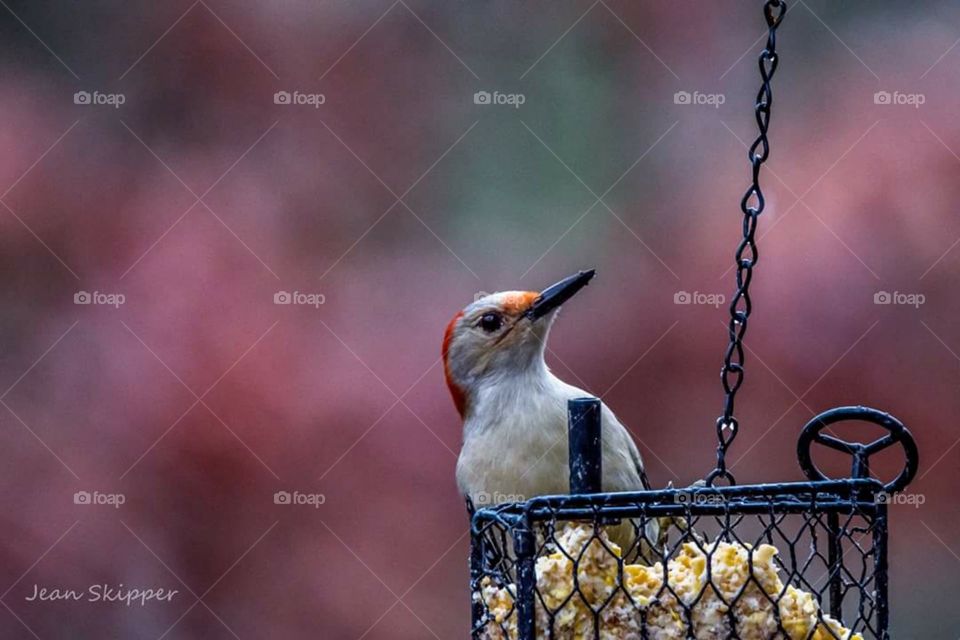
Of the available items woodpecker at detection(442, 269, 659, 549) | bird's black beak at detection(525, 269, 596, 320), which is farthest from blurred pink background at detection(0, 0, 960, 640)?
bird's black beak at detection(525, 269, 596, 320)

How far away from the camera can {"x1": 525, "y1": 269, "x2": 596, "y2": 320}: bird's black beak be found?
2.92m

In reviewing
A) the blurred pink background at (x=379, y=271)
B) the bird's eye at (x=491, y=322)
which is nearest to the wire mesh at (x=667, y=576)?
the bird's eye at (x=491, y=322)

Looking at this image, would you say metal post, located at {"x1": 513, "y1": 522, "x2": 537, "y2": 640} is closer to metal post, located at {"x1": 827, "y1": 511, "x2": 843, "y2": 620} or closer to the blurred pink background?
metal post, located at {"x1": 827, "y1": 511, "x2": 843, "y2": 620}

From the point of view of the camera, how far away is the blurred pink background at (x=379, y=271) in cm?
403

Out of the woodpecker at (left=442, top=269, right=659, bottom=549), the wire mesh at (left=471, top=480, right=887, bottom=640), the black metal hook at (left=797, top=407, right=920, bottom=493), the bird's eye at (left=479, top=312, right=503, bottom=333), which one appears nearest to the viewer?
the wire mesh at (left=471, top=480, right=887, bottom=640)

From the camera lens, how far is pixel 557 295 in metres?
3.01

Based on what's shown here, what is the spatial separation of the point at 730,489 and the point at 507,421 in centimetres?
116

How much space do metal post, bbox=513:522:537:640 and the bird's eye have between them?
1.27 m

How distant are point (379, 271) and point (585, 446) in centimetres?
232

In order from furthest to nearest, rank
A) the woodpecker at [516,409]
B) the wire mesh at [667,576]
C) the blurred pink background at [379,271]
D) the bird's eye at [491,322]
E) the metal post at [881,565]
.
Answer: the blurred pink background at [379,271] → the bird's eye at [491,322] → the woodpecker at [516,409] → the metal post at [881,565] → the wire mesh at [667,576]

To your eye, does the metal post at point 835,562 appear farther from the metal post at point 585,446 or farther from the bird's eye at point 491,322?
the bird's eye at point 491,322

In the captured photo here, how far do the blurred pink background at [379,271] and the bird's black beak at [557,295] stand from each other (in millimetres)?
997

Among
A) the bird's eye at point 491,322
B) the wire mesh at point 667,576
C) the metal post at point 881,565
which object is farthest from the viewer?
the bird's eye at point 491,322

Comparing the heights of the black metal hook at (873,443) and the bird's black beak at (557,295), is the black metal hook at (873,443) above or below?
below
